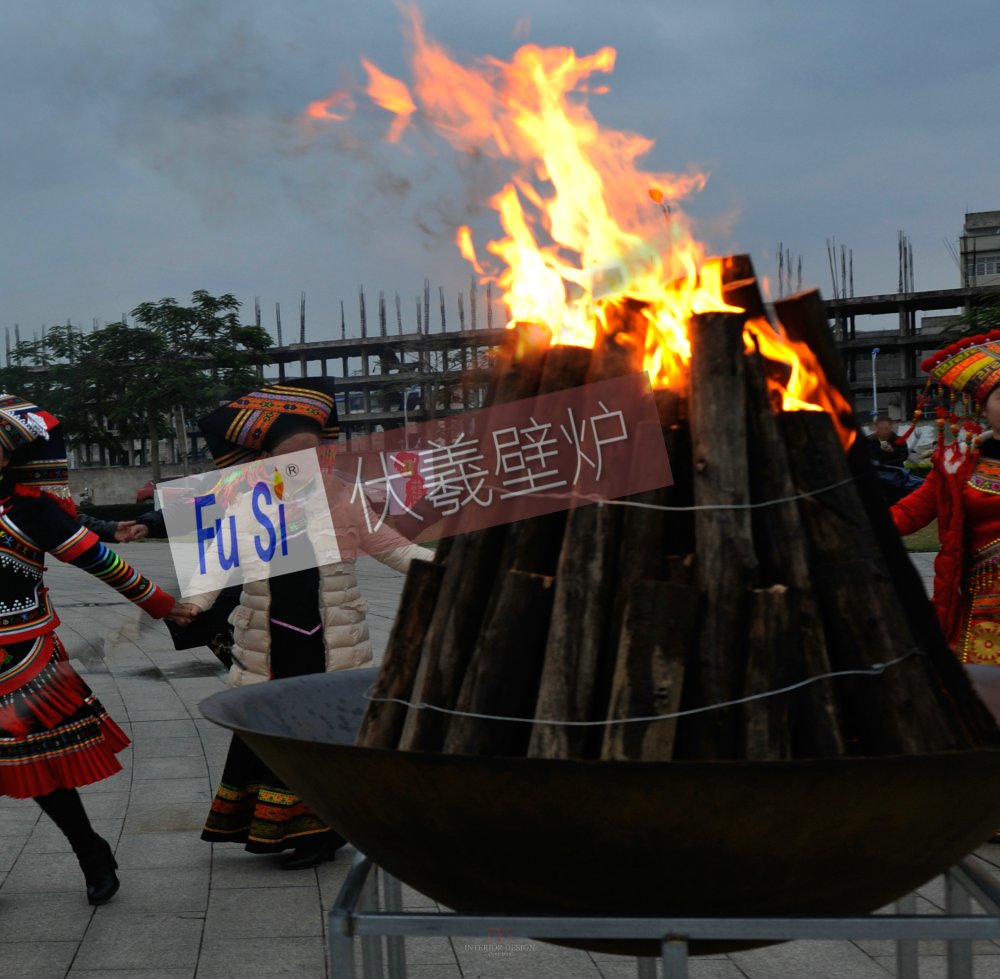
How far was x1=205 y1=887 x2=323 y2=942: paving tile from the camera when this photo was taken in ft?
12.2

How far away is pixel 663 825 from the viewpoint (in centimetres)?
175

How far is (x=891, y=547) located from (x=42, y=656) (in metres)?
2.94

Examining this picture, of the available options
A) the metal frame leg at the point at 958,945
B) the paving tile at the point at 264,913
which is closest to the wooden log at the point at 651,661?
the metal frame leg at the point at 958,945

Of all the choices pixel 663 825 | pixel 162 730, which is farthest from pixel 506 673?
pixel 162 730

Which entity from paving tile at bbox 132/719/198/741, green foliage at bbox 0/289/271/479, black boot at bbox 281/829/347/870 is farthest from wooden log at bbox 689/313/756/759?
green foliage at bbox 0/289/271/479

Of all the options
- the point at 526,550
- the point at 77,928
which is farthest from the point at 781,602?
the point at 77,928

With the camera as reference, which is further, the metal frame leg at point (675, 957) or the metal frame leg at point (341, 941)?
the metal frame leg at point (341, 941)

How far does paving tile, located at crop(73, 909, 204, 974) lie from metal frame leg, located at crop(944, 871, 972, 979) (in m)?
2.14

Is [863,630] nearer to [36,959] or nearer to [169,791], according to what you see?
[36,959]

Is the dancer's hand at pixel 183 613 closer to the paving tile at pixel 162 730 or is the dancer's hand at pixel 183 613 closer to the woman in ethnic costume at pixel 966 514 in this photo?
the paving tile at pixel 162 730

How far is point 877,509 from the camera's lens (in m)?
2.22

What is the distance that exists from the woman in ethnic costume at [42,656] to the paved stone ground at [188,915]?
9.6 inches

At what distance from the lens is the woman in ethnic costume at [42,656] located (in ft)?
13.0

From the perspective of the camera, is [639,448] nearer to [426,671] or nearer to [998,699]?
[426,671]
